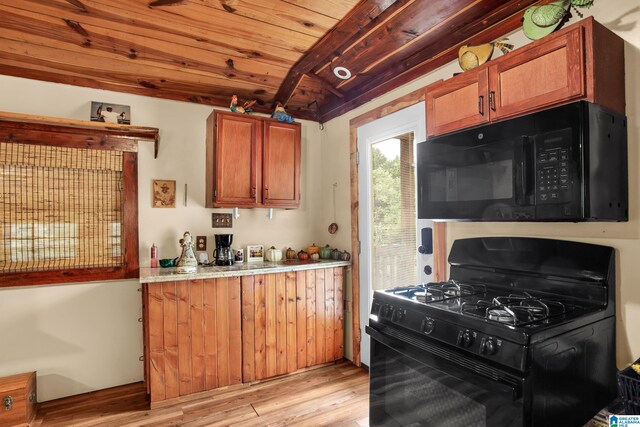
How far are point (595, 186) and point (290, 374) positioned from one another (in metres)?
2.54

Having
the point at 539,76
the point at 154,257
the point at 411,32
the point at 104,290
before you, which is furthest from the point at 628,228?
the point at 104,290

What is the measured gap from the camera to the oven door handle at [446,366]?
108cm

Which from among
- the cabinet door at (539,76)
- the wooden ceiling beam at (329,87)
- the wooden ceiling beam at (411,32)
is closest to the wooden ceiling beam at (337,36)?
the wooden ceiling beam at (411,32)

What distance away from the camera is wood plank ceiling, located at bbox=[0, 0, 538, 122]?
2020mm

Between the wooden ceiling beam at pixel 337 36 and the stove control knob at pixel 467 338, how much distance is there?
1820 mm

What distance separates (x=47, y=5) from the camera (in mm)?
2004

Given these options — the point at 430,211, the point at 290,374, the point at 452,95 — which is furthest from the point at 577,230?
the point at 290,374

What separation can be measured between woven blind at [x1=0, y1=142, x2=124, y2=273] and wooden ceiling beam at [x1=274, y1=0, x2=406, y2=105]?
158 centimetres

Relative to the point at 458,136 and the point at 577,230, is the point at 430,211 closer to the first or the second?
the point at 458,136

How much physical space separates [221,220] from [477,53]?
2.40 metres

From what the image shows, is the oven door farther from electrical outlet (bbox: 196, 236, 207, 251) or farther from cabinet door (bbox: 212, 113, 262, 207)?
electrical outlet (bbox: 196, 236, 207, 251)

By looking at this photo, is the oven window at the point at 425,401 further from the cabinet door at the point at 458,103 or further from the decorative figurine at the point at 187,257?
the decorative figurine at the point at 187,257

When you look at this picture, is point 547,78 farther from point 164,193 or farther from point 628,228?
point 164,193

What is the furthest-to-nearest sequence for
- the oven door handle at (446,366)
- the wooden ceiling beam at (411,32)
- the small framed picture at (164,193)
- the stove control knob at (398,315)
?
the small framed picture at (164,193)
the wooden ceiling beam at (411,32)
the stove control knob at (398,315)
the oven door handle at (446,366)
